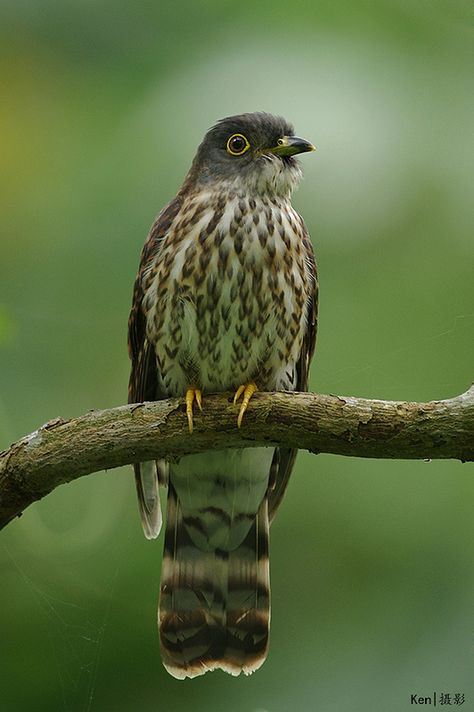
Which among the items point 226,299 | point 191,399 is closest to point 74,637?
point 191,399

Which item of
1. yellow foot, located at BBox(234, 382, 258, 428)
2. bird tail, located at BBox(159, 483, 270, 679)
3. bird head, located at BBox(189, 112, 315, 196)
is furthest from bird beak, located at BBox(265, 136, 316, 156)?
bird tail, located at BBox(159, 483, 270, 679)

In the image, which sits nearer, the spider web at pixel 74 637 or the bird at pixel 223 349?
the spider web at pixel 74 637

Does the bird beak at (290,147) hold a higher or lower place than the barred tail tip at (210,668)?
higher

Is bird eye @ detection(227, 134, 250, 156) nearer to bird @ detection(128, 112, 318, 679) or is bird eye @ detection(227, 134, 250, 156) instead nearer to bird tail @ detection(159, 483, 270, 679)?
bird @ detection(128, 112, 318, 679)

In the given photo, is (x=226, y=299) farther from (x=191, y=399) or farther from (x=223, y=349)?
(x=191, y=399)

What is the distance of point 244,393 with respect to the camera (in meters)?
3.53

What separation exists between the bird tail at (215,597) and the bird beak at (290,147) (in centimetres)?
126

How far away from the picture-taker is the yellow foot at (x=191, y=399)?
3332 mm

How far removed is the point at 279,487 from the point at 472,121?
5.38 feet

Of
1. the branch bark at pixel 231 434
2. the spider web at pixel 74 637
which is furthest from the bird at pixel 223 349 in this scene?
the spider web at pixel 74 637

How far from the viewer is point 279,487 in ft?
13.4

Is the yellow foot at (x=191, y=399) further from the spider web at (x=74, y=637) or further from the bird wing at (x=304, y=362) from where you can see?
the spider web at (x=74, y=637)

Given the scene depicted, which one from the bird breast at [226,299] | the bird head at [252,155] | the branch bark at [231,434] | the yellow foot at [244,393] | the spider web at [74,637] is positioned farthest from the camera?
the bird head at [252,155]

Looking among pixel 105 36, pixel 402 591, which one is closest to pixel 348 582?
pixel 402 591
